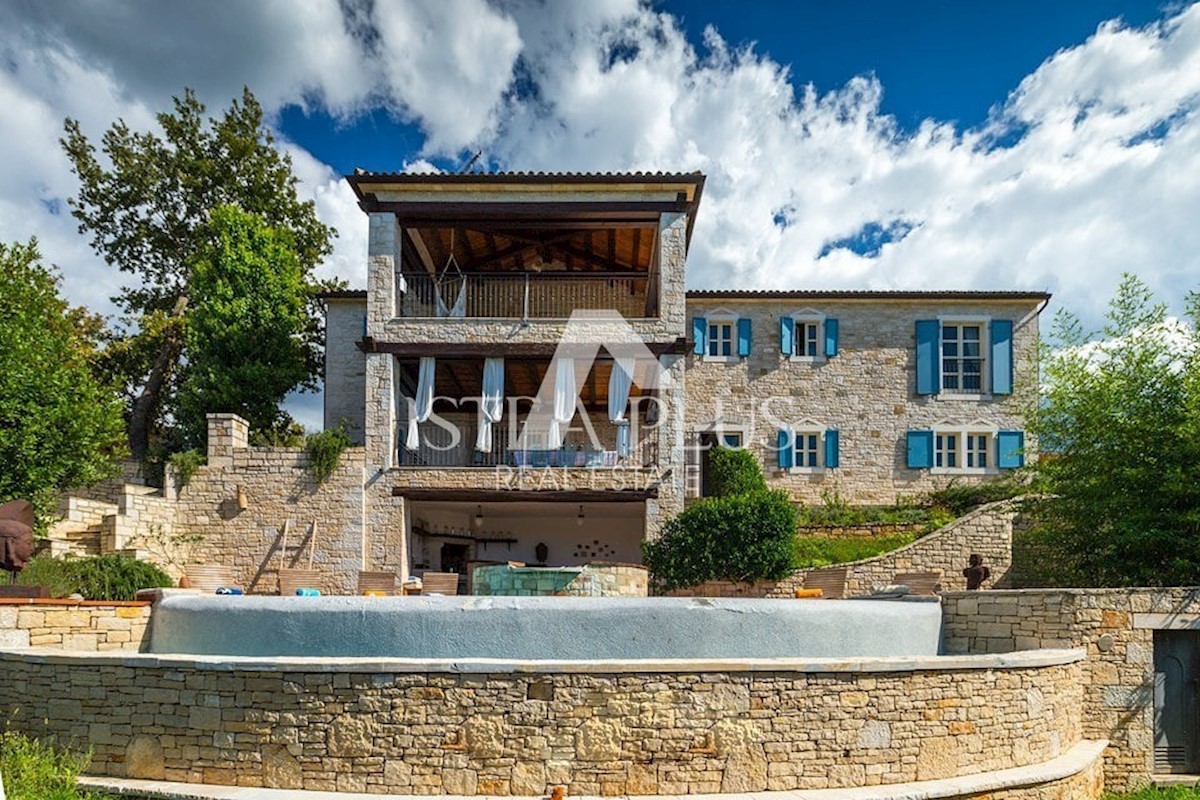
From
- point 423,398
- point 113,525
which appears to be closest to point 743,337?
point 423,398

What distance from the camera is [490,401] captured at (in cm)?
1738

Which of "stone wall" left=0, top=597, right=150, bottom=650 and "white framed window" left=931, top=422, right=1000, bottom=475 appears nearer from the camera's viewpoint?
"stone wall" left=0, top=597, right=150, bottom=650

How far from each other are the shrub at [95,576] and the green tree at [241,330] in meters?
6.70

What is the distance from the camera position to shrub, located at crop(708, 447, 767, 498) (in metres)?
18.2

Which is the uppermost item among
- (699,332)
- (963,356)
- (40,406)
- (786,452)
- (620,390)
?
(699,332)

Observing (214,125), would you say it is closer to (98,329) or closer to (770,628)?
(98,329)

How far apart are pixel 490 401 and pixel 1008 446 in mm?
12906

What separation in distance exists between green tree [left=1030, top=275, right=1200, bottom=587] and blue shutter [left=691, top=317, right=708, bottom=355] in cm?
937

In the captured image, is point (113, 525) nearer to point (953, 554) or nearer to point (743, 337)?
point (743, 337)

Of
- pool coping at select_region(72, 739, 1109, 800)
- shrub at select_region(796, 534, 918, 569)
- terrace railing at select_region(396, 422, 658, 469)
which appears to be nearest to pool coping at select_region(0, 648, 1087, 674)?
pool coping at select_region(72, 739, 1109, 800)

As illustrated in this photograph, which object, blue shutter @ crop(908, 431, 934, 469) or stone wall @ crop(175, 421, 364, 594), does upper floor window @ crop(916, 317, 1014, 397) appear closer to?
blue shutter @ crop(908, 431, 934, 469)

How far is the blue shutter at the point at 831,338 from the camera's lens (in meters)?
20.9

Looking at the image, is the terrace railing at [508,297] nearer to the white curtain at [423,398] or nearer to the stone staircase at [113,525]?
the white curtain at [423,398]

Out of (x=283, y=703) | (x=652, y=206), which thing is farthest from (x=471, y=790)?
(x=652, y=206)
